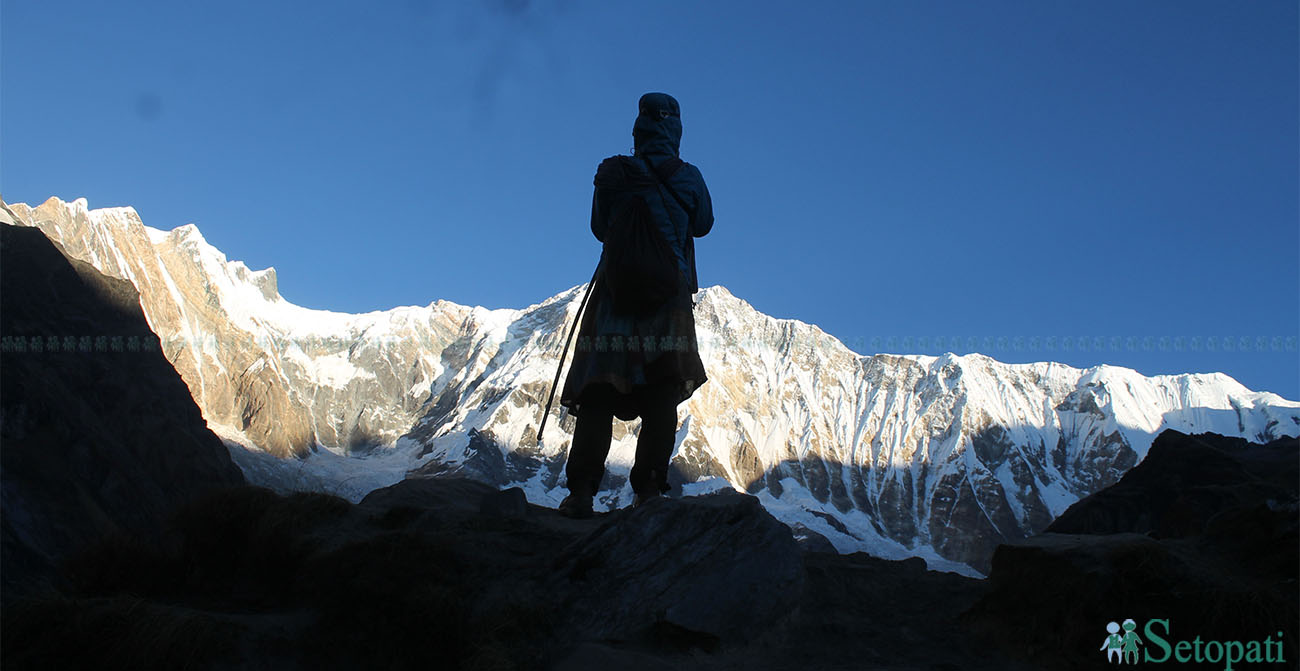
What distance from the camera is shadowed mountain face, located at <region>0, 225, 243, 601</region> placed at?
299 ft

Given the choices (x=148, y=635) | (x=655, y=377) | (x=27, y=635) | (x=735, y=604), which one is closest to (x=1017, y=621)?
(x=735, y=604)

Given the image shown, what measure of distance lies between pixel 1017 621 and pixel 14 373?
110930 millimetres

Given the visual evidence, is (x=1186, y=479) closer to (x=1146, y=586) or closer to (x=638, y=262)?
(x=1146, y=586)

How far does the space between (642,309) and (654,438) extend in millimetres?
1086

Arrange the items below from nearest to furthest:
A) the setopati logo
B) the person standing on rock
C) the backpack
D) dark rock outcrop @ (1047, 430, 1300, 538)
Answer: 1. the setopati logo
2. the backpack
3. the person standing on rock
4. dark rock outcrop @ (1047, 430, 1300, 538)

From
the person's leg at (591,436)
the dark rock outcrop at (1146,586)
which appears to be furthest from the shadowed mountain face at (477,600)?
the person's leg at (591,436)

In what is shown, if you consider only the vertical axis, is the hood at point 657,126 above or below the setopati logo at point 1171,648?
above

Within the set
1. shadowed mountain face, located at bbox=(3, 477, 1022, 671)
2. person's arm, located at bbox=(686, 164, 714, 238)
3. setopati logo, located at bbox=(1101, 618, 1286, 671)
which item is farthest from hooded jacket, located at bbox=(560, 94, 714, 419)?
setopati logo, located at bbox=(1101, 618, 1286, 671)

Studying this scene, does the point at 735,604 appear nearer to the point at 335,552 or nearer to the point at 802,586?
the point at 802,586

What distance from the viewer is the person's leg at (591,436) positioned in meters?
8.52

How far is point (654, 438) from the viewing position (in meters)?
8.59

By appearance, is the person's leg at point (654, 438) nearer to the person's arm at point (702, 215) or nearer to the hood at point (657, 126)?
the person's arm at point (702, 215)

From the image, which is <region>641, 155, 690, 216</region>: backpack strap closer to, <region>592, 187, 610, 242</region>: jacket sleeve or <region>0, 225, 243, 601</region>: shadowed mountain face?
<region>592, 187, 610, 242</region>: jacket sleeve

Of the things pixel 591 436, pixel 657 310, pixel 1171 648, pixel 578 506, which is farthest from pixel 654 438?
pixel 1171 648
